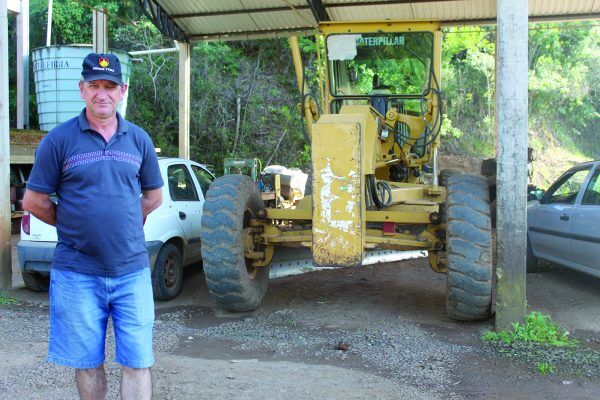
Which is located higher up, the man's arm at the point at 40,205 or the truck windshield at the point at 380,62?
the truck windshield at the point at 380,62

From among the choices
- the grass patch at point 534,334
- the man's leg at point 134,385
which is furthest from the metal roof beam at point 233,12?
the man's leg at point 134,385

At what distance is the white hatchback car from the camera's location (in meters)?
6.68

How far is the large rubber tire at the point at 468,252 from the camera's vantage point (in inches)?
213

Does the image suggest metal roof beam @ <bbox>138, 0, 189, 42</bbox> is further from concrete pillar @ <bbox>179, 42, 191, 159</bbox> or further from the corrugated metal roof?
concrete pillar @ <bbox>179, 42, 191, 159</bbox>

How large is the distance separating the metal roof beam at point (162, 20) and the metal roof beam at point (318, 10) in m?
2.54

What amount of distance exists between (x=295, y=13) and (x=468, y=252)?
665 centimetres

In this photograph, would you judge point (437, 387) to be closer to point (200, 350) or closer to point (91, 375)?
point (200, 350)

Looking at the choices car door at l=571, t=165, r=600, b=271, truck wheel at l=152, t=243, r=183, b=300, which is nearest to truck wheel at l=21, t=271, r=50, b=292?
truck wheel at l=152, t=243, r=183, b=300

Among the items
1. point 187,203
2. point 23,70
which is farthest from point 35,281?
point 23,70

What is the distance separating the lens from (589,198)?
700cm

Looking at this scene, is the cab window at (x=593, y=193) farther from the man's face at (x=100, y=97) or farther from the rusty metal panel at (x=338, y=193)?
the man's face at (x=100, y=97)

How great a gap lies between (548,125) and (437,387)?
20.6 m

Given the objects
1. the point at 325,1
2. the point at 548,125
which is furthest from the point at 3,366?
the point at 548,125

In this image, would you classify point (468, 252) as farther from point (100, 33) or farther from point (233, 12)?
point (100, 33)
